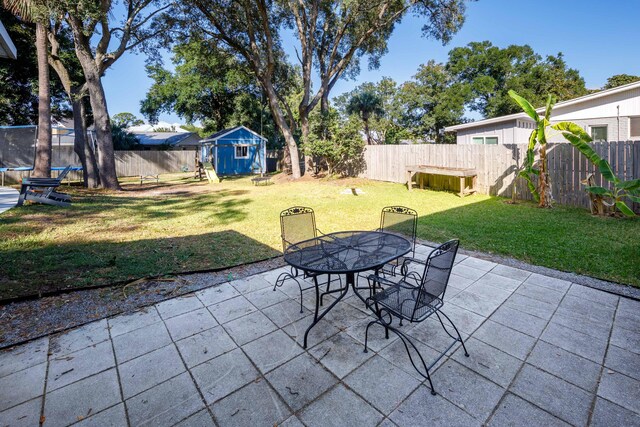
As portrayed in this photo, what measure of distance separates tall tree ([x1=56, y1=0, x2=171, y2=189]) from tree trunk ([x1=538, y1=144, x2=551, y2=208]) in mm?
14129

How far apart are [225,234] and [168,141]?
25909mm

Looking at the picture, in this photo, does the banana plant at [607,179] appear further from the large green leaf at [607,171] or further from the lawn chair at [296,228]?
the lawn chair at [296,228]

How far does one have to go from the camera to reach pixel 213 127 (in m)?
29.3

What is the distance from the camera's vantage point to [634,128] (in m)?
11.6

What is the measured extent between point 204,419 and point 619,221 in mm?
8651

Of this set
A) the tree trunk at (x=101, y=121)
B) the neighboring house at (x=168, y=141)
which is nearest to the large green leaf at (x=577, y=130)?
the tree trunk at (x=101, y=121)

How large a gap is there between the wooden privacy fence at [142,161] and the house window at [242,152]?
4395 millimetres

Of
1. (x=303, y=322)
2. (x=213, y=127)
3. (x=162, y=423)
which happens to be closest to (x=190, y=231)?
(x=303, y=322)

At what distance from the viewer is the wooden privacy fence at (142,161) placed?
58.9 feet

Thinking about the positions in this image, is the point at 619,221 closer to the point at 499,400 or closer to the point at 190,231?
the point at 499,400

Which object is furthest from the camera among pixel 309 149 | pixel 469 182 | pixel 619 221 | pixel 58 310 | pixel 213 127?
pixel 213 127

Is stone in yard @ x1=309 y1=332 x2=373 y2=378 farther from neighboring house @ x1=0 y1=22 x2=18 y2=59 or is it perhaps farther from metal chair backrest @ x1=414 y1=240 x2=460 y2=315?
neighboring house @ x1=0 y1=22 x2=18 y2=59

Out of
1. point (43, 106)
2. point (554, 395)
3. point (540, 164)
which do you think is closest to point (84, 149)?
point (43, 106)

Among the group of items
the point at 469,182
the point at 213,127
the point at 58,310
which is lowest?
the point at 58,310
